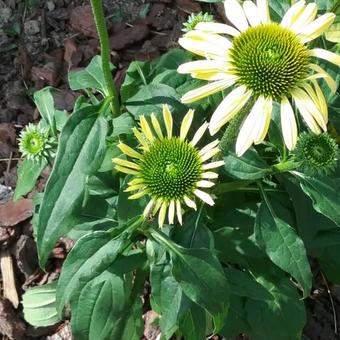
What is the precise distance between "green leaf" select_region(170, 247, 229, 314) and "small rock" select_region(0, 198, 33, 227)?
0.84 metres

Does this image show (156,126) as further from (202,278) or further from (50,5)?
(50,5)

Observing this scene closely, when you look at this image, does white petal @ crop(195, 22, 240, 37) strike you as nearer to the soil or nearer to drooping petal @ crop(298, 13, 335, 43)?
drooping petal @ crop(298, 13, 335, 43)

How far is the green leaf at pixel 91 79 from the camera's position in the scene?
174 cm

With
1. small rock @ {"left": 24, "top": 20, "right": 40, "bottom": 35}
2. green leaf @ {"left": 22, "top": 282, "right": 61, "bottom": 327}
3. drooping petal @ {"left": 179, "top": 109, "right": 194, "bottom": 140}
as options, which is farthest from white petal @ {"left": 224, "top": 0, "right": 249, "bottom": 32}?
small rock @ {"left": 24, "top": 20, "right": 40, "bottom": 35}

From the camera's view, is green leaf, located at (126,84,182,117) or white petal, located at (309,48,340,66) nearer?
white petal, located at (309,48,340,66)

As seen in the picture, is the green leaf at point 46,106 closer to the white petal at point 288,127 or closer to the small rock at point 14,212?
the small rock at point 14,212

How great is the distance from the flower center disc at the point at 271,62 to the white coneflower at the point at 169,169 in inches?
7.3

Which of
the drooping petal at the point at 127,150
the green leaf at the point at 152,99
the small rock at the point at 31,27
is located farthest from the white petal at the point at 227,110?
the small rock at the point at 31,27

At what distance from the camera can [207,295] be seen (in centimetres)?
141

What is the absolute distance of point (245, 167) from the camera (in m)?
1.46

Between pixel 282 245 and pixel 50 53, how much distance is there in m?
1.31

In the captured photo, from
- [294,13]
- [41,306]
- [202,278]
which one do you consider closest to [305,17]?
[294,13]

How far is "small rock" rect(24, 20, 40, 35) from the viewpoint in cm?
243

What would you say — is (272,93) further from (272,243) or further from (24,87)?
(24,87)
